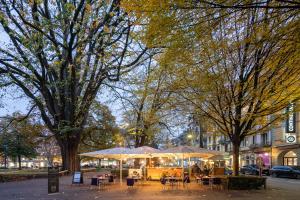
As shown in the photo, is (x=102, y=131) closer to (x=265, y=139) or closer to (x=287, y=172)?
(x=287, y=172)

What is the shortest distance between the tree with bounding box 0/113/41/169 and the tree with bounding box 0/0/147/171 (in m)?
12.7

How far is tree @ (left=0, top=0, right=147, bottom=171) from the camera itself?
1052 inches

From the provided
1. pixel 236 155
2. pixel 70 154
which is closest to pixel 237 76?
pixel 236 155

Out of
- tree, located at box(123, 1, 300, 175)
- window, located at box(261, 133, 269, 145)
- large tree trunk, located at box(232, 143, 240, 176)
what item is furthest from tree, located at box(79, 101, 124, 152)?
window, located at box(261, 133, 269, 145)

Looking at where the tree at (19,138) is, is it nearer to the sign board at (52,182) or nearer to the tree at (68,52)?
the tree at (68,52)

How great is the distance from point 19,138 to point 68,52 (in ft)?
107

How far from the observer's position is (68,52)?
29.7 meters

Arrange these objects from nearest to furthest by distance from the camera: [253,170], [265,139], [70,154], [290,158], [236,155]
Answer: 1. [236,155]
2. [70,154]
3. [253,170]
4. [290,158]
5. [265,139]

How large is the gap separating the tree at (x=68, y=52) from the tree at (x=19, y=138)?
12.7m

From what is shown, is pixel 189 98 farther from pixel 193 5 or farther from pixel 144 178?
pixel 193 5

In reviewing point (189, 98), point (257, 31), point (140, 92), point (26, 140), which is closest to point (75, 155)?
point (140, 92)

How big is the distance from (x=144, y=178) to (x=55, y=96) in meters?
9.44

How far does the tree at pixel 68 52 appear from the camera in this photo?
2672 centimetres

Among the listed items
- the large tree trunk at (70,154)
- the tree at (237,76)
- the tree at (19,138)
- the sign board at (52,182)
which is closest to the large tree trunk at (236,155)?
the tree at (237,76)
